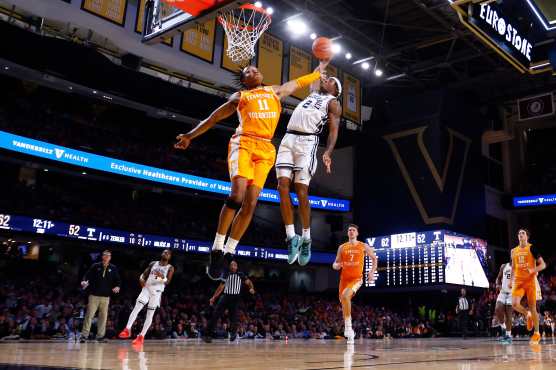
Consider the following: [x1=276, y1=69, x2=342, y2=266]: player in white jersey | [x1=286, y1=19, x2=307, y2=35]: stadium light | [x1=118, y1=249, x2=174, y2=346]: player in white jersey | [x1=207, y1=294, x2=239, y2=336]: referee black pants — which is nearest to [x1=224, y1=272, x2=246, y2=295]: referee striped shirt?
[x1=207, y1=294, x2=239, y2=336]: referee black pants

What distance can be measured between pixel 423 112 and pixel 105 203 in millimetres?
15763

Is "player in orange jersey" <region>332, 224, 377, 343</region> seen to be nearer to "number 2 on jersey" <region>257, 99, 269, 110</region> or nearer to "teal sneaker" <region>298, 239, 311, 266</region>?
"teal sneaker" <region>298, 239, 311, 266</region>

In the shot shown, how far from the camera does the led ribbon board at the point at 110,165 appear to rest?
17094mm

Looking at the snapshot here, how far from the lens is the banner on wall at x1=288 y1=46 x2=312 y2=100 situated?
795 inches

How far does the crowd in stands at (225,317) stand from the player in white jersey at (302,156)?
944 centimetres

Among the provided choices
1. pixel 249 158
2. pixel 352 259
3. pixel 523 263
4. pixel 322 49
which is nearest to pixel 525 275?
pixel 523 263

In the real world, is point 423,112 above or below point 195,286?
above

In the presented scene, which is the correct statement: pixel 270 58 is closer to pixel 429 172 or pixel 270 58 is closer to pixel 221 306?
pixel 429 172

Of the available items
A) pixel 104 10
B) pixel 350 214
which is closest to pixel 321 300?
pixel 350 214

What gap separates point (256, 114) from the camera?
4910 millimetres

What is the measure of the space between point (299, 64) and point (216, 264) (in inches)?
665

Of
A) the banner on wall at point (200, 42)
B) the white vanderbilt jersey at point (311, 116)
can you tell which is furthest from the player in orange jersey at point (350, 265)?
the banner on wall at point (200, 42)

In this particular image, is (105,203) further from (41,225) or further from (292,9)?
(292,9)

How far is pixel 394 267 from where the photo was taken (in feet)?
77.9
